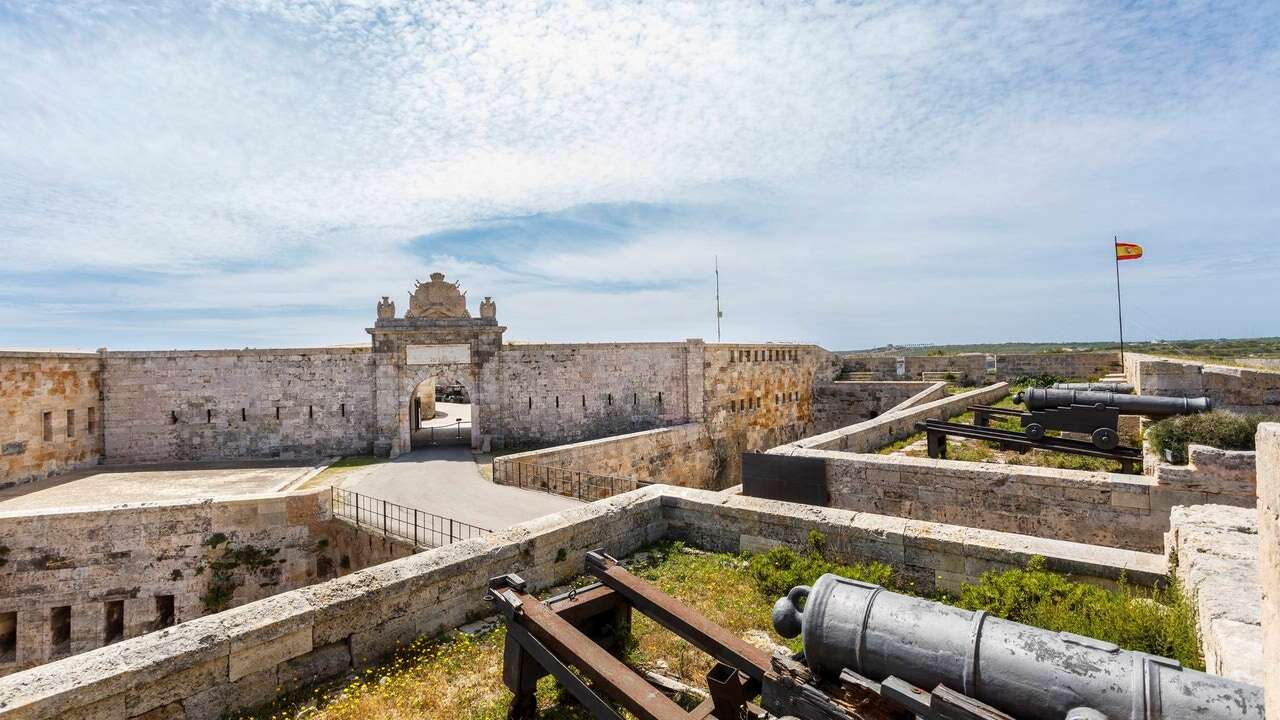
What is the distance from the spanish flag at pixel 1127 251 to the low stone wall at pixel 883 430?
11.0 meters

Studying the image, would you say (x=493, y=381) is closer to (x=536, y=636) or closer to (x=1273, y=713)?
(x=536, y=636)

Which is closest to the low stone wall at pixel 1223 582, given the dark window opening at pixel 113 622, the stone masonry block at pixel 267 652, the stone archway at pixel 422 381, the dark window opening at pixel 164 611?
the stone masonry block at pixel 267 652

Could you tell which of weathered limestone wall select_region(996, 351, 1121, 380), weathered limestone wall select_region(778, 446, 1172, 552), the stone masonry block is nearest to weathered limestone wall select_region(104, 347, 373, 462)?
weathered limestone wall select_region(778, 446, 1172, 552)

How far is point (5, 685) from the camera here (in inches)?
134

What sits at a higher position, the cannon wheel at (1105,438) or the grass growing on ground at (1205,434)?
the grass growing on ground at (1205,434)

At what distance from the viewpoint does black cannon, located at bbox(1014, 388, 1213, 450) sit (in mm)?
9094

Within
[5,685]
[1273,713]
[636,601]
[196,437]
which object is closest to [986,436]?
[636,601]

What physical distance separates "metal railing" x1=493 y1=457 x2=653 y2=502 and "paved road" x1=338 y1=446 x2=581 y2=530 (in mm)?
432

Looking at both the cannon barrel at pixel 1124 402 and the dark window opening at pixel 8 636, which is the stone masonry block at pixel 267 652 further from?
the dark window opening at pixel 8 636

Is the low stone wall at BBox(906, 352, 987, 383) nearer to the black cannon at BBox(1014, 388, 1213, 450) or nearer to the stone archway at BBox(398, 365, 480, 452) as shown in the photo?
the black cannon at BBox(1014, 388, 1213, 450)

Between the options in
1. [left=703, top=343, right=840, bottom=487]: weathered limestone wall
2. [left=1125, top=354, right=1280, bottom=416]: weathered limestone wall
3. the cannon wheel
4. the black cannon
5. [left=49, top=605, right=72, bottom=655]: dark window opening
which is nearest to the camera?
the black cannon

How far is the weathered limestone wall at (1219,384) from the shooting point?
11805 mm

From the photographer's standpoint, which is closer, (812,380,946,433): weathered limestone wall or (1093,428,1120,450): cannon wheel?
(1093,428,1120,450): cannon wheel

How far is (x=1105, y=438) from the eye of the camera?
9.24 meters
